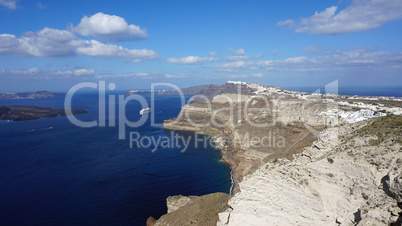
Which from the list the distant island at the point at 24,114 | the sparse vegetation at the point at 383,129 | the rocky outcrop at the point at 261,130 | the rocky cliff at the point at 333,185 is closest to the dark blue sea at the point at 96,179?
the rocky outcrop at the point at 261,130

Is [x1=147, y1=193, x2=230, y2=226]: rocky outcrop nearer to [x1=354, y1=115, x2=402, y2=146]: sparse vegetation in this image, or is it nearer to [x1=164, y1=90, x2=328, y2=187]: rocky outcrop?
[x1=354, y1=115, x2=402, y2=146]: sparse vegetation

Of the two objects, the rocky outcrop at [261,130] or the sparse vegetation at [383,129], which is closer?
the sparse vegetation at [383,129]

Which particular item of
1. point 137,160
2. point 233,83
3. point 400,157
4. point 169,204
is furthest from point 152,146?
point 233,83

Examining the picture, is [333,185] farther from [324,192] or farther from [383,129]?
[383,129]

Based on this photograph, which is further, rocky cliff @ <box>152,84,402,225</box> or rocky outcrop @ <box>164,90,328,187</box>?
rocky outcrop @ <box>164,90,328,187</box>

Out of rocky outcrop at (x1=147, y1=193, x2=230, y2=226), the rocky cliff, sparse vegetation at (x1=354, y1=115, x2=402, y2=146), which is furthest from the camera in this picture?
rocky outcrop at (x1=147, y1=193, x2=230, y2=226)

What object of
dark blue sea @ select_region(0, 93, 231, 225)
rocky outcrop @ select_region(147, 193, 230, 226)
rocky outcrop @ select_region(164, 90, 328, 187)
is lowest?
dark blue sea @ select_region(0, 93, 231, 225)

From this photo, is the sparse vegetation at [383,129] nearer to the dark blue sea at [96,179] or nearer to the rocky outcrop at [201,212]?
the rocky outcrop at [201,212]

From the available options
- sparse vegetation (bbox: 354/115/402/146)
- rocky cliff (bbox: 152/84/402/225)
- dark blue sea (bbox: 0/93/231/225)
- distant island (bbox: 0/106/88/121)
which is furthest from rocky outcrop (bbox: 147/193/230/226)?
distant island (bbox: 0/106/88/121)

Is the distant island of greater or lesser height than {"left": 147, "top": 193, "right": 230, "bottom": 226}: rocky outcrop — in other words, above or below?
above
